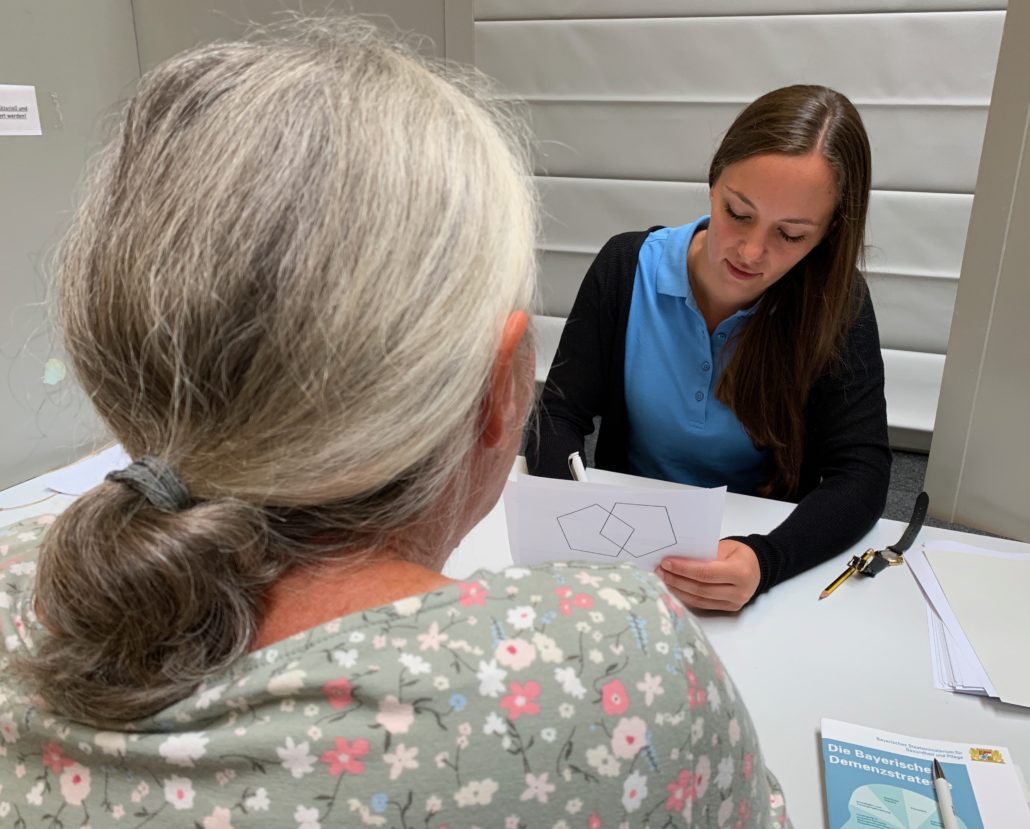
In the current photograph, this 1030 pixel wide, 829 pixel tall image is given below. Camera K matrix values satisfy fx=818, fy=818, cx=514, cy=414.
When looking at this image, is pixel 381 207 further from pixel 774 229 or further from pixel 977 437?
pixel 977 437

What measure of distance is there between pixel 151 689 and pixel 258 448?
138mm

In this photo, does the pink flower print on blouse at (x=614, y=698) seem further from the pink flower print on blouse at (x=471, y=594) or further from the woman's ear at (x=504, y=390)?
the woman's ear at (x=504, y=390)

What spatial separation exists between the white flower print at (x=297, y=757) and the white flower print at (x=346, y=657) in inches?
A: 1.6

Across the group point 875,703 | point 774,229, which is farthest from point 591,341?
point 875,703

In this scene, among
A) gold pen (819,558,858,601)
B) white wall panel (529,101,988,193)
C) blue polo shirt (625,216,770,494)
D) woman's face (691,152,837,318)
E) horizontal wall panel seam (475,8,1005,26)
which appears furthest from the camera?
white wall panel (529,101,988,193)

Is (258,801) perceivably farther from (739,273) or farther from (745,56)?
(745,56)

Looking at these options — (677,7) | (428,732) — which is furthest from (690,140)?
(428,732)

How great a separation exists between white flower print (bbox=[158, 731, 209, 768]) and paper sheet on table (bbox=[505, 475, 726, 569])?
Result: 511 millimetres

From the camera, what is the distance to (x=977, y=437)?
1346 millimetres

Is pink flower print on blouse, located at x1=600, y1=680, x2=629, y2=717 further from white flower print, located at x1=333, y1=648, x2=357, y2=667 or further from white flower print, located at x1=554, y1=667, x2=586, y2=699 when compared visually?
white flower print, located at x1=333, y1=648, x2=357, y2=667

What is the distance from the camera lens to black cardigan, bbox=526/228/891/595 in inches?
42.3

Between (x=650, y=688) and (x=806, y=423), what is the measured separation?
3.20 ft

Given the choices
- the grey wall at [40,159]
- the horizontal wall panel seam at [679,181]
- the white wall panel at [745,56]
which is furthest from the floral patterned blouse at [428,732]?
the white wall panel at [745,56]

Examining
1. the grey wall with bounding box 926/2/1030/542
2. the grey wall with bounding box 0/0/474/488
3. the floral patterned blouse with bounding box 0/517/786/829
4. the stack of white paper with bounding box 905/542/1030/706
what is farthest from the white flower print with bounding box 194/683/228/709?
the grey wall with bounding box 0/0/474/488
